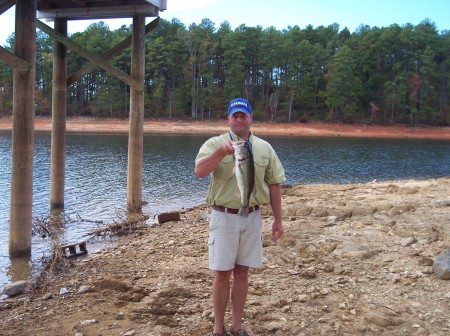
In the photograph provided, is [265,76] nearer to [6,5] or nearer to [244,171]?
[6,5]

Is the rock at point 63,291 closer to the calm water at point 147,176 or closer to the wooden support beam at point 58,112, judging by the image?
the calm water at point 147,176

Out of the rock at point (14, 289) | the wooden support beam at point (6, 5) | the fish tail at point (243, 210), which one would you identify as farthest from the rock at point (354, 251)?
the wooden support beam at point (6, 5)

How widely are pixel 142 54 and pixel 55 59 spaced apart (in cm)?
269

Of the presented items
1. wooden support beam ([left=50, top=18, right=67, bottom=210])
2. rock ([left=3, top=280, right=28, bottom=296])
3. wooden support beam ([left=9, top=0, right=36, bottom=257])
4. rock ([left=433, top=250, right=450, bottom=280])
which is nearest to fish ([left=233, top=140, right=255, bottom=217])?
rock ([left=433, top=250, right=450, bottom=280])

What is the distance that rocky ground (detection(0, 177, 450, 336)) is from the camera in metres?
4.82

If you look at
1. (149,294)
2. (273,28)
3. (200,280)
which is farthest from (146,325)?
(273,28)

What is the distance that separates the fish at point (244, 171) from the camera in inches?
153

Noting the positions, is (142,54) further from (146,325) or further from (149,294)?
(146,325)

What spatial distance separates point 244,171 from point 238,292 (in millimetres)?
1242

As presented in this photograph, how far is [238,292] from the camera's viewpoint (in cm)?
439

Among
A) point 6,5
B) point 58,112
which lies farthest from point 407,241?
point 58,112

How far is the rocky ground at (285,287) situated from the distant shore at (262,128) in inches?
1952

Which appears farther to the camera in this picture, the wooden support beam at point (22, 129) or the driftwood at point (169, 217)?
the driftwood at point (169, 217)

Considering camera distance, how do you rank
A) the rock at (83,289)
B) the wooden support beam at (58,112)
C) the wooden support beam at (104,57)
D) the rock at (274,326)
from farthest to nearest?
the wooden support beam at (58,112)
the wooden support beam at (104,57)
the rock at (83,289)
the rock at (274,326)
